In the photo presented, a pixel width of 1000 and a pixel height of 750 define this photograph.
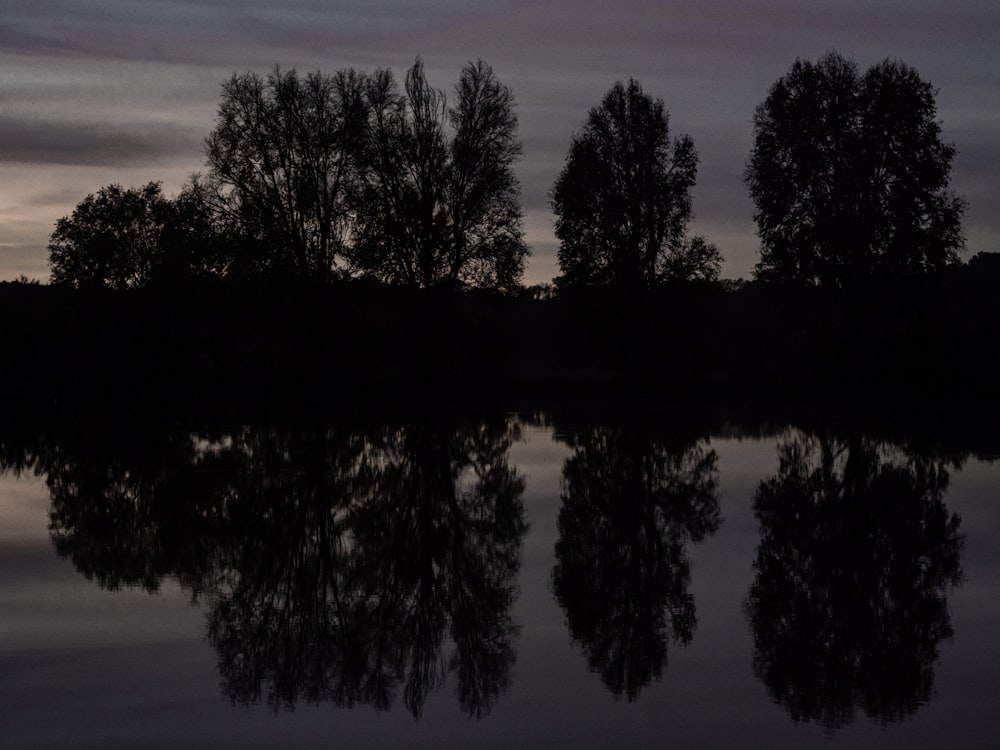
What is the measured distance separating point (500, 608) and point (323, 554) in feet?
8.99

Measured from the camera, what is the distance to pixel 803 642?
27.7 ft

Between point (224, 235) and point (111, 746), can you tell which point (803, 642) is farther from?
point (224, 235)

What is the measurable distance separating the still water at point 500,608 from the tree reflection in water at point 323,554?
41 millimetres

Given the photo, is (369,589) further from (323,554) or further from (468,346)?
(468,346)

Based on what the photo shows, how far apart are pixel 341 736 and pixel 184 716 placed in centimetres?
97

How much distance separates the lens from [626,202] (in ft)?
168

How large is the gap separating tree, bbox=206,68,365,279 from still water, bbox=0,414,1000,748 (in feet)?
101

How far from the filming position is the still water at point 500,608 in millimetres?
6879

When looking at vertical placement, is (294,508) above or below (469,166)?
below

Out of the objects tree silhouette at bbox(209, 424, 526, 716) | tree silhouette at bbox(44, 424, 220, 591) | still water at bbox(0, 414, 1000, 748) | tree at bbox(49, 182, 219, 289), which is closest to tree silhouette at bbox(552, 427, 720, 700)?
still water at bbox(0, 414, 1000, 748)

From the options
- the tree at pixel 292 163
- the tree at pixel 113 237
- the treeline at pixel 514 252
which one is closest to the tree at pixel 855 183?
the treeline at pixel 514 252

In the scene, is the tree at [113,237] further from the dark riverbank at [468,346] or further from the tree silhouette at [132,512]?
the tree silhouette at [132,512]

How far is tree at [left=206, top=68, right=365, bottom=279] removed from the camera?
4919 cm

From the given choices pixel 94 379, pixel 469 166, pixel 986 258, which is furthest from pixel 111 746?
pixel 986 258
